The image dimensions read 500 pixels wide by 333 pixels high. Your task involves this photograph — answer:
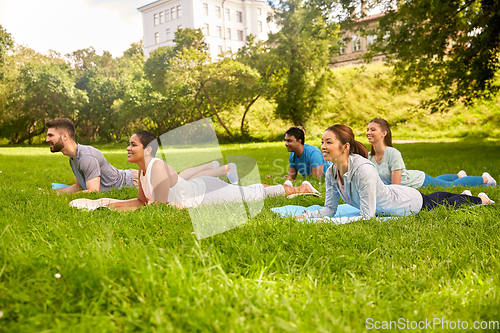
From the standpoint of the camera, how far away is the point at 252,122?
29.1m

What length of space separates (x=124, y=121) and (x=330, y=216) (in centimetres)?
2876

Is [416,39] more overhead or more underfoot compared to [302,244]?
more overhead

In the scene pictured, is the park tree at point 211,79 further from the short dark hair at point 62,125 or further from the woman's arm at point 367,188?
the woman's arm at point 367,188

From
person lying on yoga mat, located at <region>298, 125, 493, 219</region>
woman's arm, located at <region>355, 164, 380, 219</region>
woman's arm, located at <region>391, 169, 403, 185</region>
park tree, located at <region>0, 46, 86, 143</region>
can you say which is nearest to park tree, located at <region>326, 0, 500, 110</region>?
woman's arm, located at <region>391, 169, 403, 185</region>

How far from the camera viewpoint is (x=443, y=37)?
12727 millimetres

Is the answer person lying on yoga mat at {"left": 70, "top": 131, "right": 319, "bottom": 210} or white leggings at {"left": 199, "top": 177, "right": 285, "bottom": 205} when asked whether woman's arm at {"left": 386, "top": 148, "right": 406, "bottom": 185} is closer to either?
white leggings at {"left": 199, "top": 177, "right": 285, "bottom": 205}

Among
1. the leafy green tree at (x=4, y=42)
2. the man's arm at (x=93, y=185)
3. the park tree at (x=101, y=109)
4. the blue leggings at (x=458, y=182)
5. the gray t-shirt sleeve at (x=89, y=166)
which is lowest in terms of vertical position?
the blue leggings at (x=458, y=182)

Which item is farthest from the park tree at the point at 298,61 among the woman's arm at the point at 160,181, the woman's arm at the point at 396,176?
the woman's arm at the point at 160,181

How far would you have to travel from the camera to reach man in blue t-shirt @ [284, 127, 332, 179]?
7.34 metres

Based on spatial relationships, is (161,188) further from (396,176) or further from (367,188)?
(396,176)

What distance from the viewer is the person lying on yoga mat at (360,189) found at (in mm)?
4027

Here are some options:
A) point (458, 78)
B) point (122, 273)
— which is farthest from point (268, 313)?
point (458, 78)

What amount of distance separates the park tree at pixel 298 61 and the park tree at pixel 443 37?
26.9 feet

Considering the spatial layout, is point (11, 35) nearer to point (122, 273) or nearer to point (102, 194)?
point (102, 194)
